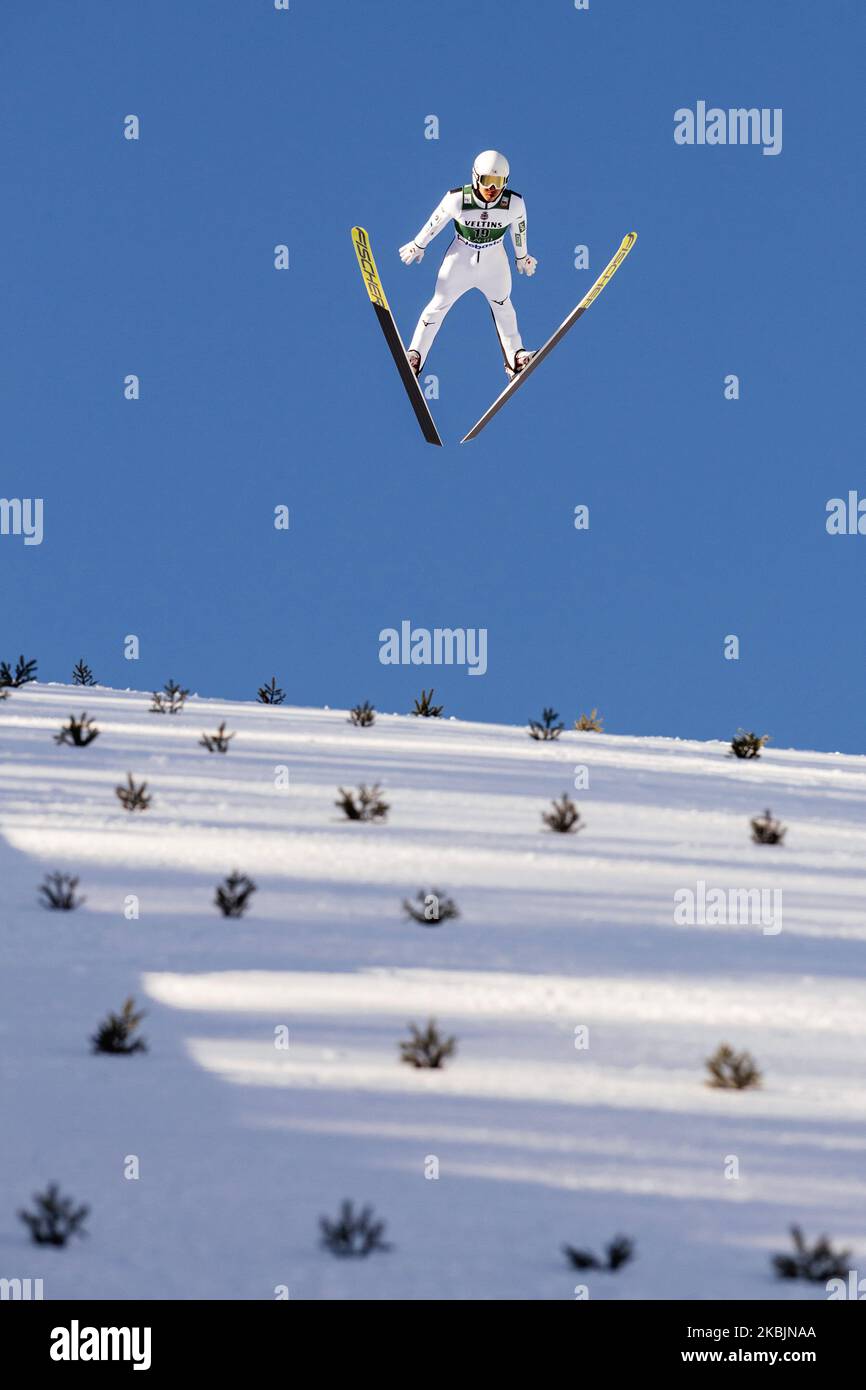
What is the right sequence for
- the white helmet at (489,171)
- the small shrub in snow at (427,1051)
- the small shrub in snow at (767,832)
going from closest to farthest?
the small shrub in snow at (427,1051) → the small shrub in snow at (767,832) → the white helmet at (489,171)

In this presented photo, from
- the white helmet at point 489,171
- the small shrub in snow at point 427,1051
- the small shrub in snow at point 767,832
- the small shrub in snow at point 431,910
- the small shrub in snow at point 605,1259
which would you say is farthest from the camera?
the white helmet at point 489,171

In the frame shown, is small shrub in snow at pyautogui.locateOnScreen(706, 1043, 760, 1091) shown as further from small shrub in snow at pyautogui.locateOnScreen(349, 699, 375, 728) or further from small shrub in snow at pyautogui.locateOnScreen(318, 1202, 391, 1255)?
small shrub in snow at pyautogui.locateOnScreen(349, 699, 375, 728)

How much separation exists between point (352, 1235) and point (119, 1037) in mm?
1903

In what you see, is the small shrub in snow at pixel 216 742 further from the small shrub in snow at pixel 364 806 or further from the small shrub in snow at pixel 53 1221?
the small shrub in snow at pixel 53 1221

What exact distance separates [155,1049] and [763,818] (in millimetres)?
5612

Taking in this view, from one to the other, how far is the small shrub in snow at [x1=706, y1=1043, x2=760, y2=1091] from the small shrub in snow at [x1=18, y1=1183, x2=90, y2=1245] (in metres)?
2.73

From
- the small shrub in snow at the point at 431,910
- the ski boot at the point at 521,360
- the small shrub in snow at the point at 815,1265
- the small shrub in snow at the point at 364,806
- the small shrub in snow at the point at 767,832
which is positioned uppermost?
the ski boot at the point at 521,360

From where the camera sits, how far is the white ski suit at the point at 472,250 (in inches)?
663

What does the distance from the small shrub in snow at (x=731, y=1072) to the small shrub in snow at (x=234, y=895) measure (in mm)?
2849

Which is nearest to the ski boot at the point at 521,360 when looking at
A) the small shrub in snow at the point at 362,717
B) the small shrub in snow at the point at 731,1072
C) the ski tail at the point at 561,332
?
the ski tail at the point at 561,332

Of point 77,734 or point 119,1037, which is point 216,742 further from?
point 119,1037

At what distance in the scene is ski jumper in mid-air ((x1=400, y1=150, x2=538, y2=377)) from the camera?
16766mm

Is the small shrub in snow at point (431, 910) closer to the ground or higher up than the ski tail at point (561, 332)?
closer to the ground

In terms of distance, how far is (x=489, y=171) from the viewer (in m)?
16.6
